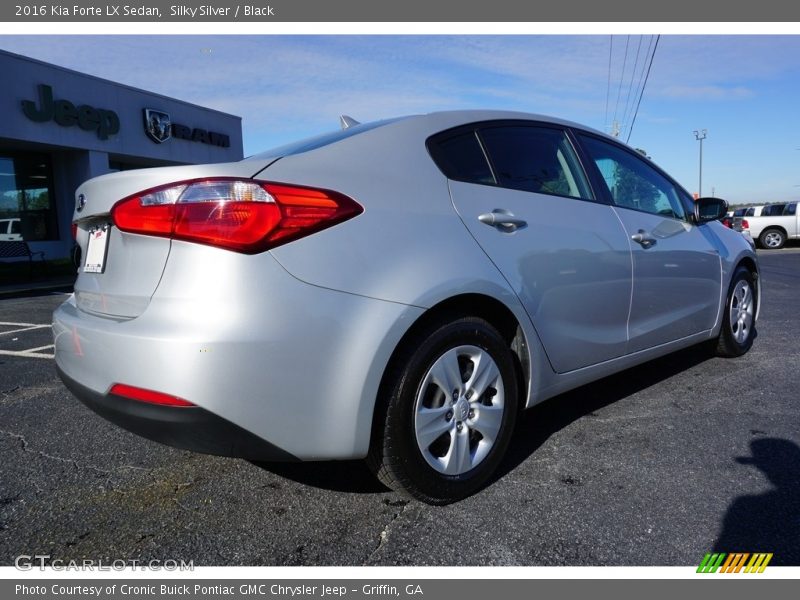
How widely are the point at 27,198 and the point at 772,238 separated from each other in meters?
23.3

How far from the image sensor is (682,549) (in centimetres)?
196

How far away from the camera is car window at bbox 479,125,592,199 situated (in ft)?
8.57

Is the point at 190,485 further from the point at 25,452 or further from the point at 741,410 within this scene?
the point at 741,410

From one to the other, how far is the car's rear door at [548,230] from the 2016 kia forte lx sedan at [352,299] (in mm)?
10

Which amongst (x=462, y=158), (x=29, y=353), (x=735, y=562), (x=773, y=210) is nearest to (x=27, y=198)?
(x=29, y=353)

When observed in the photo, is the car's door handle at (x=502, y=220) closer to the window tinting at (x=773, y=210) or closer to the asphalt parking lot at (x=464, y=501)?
the asphalt parking lot at (x=464, y=501)

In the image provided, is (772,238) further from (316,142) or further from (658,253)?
(316,142)

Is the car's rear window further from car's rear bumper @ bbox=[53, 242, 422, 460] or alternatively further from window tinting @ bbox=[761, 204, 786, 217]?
window tinting @ bbox=[761, 204, 786, 217]

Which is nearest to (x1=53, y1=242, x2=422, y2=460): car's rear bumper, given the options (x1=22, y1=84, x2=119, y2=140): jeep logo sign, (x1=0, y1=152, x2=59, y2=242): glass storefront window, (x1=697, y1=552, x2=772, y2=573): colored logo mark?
(x1=697, y1=552, x2=772, y2=573): colored logo mark

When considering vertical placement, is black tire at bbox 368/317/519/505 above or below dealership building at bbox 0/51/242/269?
below

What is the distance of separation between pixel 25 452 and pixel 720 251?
167 inches

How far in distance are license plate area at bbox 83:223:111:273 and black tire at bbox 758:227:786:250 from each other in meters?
23.1
